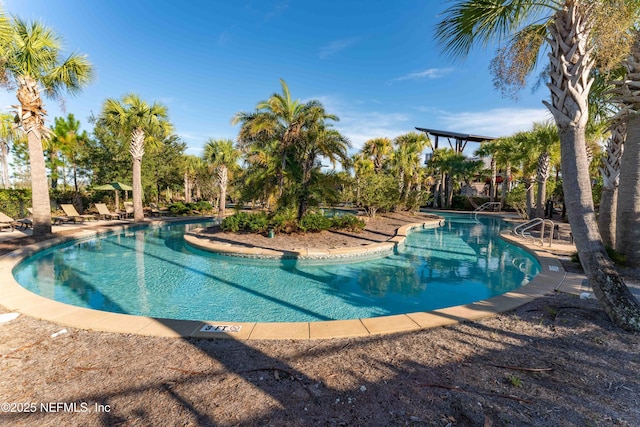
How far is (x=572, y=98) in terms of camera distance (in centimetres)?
408

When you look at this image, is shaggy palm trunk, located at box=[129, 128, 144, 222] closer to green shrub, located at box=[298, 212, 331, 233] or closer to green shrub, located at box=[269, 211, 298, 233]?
green shrub, located at box=[269, 211, 298, 233]

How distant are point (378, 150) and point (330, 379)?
25.9m

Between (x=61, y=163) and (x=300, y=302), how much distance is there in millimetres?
30923

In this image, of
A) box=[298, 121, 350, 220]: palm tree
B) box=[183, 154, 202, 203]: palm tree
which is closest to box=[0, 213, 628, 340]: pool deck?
box=[298, 121, 350, 220]: palm tree

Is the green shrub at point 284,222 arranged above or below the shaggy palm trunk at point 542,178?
below

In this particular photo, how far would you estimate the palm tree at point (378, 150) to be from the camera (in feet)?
87.9

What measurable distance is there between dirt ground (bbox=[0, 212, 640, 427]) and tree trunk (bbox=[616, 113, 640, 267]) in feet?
14.5

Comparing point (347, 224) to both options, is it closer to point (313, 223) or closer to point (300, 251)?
point (313, 223)

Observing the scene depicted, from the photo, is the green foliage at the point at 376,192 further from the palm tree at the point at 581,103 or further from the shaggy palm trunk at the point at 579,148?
the shaggy palm trunk at the point at 579,148

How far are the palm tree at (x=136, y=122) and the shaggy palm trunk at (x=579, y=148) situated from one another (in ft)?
63.7

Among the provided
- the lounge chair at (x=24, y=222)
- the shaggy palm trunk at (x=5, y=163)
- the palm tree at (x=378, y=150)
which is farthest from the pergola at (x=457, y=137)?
the shaggy palm trunk at (x=5, y=163)

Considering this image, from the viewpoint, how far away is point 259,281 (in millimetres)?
7535

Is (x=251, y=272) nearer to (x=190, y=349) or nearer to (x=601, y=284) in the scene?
(x=190, y=349)

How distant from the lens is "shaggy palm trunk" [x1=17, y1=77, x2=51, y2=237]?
10422 mm
